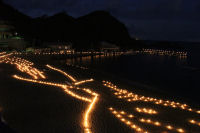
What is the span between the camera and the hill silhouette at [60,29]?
33219mm

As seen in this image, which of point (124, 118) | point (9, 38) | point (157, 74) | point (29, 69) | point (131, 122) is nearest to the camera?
point (131, 122)

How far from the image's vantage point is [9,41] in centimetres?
2661

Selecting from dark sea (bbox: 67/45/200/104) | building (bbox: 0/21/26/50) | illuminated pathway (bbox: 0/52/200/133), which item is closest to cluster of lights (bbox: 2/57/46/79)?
illuminated pathway (bbox: 0/52/200/133)

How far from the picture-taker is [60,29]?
145 feet

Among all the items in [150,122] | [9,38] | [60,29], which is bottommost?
[150,122]

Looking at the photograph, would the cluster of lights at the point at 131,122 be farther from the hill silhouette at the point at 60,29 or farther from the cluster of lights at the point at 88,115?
the hill silhouette at the point at 60,29

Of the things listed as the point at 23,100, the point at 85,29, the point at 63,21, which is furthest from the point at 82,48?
the point at 23,100

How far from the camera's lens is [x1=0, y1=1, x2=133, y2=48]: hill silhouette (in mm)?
33219

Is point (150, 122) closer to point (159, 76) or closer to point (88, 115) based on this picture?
point (88, 115)

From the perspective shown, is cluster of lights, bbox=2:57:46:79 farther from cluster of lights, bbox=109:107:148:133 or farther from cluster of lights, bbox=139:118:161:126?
cluster of lights, bbox=139:118:161:126

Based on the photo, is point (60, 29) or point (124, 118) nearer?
point (124, 118)

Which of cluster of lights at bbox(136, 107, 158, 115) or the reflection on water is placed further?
the reflection on water

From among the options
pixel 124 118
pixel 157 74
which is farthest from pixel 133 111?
pixel 157 74

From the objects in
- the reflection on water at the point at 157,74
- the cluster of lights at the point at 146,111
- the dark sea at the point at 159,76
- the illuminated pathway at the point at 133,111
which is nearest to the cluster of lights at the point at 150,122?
the illuminated pathway at the point at 133,111
